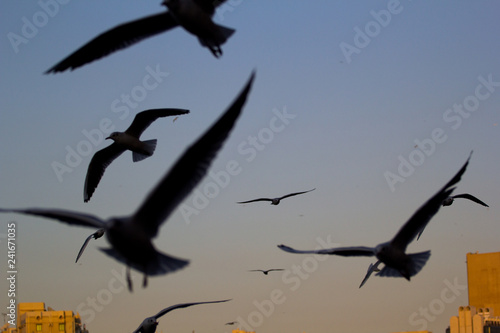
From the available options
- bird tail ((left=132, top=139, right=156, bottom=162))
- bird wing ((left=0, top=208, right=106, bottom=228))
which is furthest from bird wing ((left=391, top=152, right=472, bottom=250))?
bird tail ((left=132, top=139, right=156, bottom=162))

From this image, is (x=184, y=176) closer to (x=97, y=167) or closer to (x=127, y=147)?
(x=127, y=147)

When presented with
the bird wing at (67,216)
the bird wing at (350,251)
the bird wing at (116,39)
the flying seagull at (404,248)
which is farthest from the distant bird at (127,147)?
the bird wing at (67,216)

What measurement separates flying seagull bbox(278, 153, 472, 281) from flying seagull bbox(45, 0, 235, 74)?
3.75 metres

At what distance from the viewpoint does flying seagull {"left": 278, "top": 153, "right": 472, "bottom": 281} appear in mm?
14008

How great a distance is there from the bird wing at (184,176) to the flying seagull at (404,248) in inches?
148

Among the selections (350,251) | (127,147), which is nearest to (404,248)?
(350,251)

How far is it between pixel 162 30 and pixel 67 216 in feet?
16.8

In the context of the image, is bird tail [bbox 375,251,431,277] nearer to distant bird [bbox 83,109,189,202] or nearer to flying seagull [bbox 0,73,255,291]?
flying seagull [bbox 0,73,255,291]

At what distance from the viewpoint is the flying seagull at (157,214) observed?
10.2 meters

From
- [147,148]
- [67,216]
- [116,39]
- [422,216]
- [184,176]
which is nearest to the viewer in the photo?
[184,176]

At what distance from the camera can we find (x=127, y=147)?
21.6 metres

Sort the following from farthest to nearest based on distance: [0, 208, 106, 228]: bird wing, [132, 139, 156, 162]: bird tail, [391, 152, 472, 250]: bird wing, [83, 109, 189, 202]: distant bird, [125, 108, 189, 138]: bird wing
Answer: [125, 108, 189, 138]: bird wing
[83, 109, 189, 202]: distant bird
[132, 139, 156, 162]: bird tail
[391, 152, 472, 250]: bird wing
[0, 208, 106, 228]: bird wing

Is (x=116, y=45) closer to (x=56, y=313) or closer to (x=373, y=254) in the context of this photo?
(x=373, y=254)

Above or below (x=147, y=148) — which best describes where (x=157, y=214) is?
below
